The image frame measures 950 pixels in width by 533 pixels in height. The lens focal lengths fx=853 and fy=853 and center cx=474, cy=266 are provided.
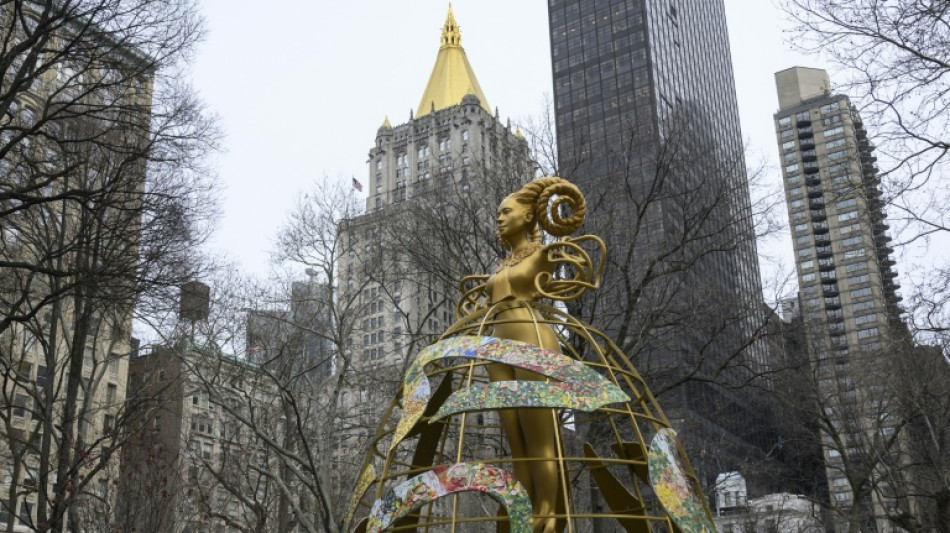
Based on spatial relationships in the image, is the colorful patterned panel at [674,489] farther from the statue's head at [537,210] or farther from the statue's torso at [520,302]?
the statue's head at [537,210]

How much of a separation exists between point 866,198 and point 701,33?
36726 millimetres

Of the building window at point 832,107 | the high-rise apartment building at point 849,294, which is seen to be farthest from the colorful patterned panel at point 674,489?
A: the building window at point 832,107

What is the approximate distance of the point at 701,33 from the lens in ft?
145

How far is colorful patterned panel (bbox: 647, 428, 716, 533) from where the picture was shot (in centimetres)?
539

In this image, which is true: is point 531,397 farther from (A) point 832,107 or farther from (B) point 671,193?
(A) point 832,107

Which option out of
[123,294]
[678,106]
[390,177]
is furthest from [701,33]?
[123,294]

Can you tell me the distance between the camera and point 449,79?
53.8m

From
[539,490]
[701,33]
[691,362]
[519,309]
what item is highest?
[701,33]

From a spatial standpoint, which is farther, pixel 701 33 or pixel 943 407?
pixel 701 33

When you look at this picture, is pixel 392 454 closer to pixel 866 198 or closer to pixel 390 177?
pixel 866 198

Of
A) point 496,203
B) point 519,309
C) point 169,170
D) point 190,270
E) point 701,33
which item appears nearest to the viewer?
point 519,309

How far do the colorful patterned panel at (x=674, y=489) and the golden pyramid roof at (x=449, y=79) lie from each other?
4190 centimetres

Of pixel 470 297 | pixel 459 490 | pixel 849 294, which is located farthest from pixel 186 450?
pixel 849 294

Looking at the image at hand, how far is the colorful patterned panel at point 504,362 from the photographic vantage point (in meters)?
5.66
